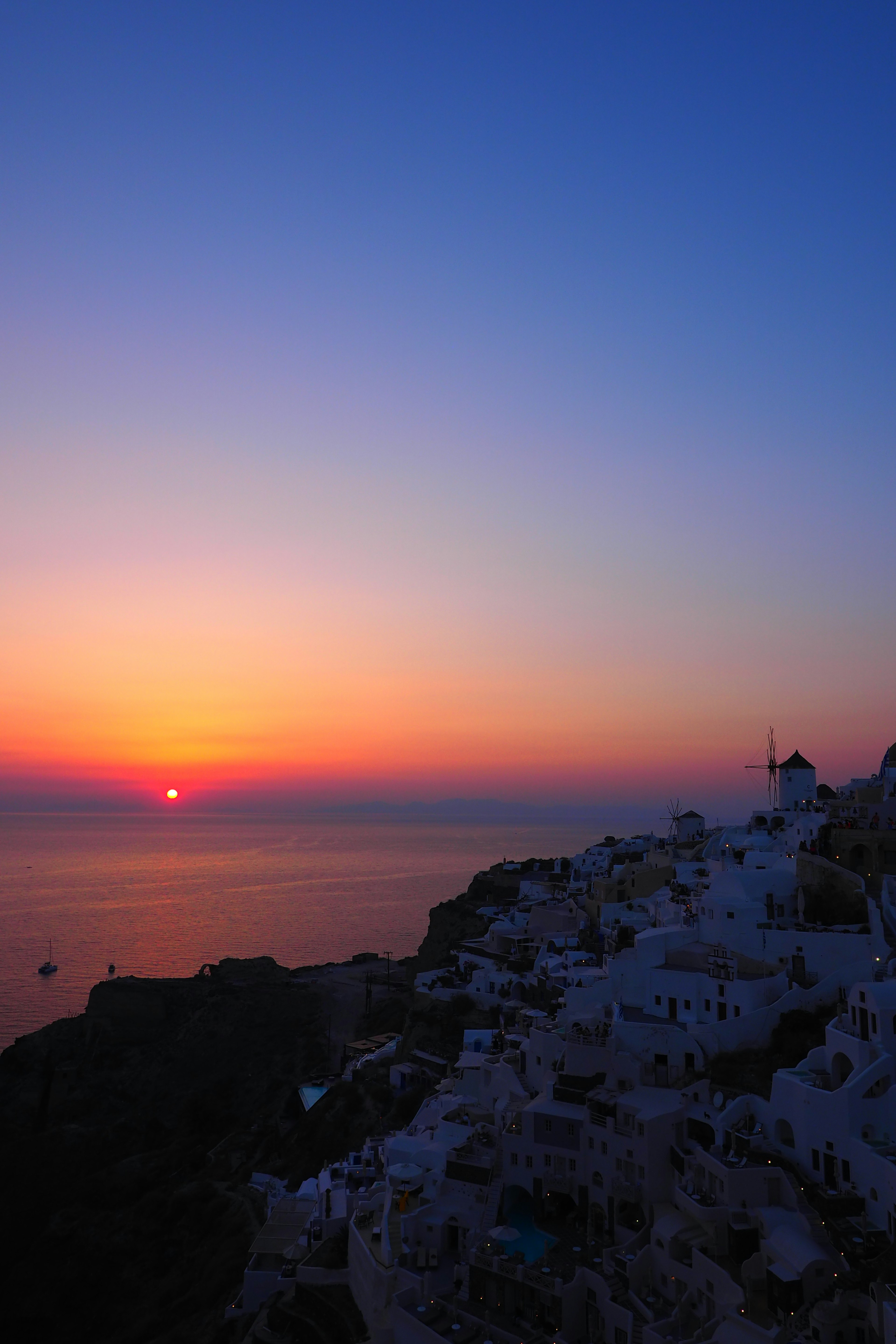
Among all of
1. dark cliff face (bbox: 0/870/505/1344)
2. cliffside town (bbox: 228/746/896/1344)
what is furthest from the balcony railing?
dark cliff face (bbox: 0/870/505/1344)

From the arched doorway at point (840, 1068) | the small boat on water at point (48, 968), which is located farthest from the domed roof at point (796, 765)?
the small boat on water at point (48, 968)

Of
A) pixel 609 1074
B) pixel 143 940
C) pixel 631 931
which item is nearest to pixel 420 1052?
pixel 631 931

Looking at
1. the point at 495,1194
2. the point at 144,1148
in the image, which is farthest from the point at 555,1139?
the point at 144,1148

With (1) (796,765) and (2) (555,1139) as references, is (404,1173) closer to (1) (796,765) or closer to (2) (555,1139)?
(2) (555,1139)

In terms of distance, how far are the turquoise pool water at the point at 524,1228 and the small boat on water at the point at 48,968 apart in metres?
62.6

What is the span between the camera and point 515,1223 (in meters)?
21.0

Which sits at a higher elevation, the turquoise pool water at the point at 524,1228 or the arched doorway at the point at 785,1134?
the arched doorway at the point at 785,1134

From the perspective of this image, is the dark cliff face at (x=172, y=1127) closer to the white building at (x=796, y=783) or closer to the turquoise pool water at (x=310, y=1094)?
the turquoise pool water at (x=310, y=1094)

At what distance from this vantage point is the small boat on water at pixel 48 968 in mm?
73938

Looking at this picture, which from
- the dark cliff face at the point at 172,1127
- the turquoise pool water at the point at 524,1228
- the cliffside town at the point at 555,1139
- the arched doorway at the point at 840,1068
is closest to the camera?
the cliffside town at the point at 555,1139

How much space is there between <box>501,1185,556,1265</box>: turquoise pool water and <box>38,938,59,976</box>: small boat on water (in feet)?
205

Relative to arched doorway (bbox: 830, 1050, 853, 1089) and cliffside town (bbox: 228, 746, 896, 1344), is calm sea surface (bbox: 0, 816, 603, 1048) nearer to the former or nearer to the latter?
cliffside town (bbox: 228, 746, 896, 1344)

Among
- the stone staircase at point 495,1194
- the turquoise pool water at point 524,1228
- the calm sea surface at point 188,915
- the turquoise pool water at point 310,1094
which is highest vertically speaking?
the stone staircase at point 495,1194

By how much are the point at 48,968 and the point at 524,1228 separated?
64561mm
